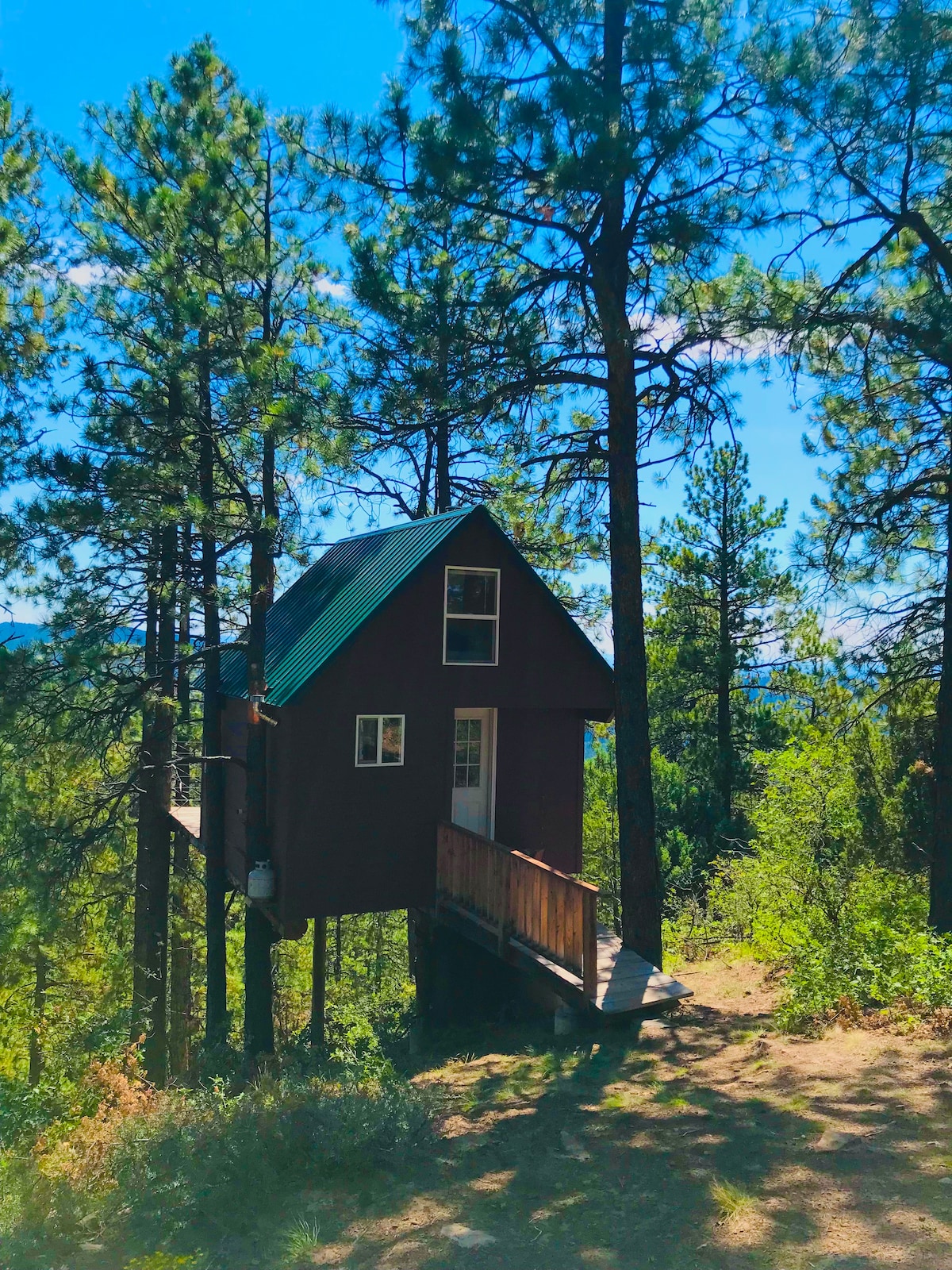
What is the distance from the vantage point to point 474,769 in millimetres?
12742

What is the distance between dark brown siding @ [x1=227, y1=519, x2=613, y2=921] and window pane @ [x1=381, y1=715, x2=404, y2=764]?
93 millimetres

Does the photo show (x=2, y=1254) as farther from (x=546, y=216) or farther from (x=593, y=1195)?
(x=546, y=216)

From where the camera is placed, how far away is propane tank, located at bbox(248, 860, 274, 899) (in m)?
11.1

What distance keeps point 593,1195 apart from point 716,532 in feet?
66.1

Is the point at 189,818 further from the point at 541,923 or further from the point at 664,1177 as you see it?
the point at 664,1177

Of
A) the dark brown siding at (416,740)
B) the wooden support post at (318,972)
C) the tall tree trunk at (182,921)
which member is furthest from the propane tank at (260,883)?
the wooden support post at (318,972)

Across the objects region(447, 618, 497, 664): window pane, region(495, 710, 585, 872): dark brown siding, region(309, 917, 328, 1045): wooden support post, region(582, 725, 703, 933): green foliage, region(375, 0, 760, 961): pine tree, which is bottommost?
region(309, 917, 328, 1045): wooden support post

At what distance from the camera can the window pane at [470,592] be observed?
477 inches

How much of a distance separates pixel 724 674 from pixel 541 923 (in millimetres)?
15882

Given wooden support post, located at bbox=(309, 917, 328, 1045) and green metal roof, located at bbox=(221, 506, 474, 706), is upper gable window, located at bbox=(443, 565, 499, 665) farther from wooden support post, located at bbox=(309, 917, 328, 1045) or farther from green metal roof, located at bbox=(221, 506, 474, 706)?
wooden support post, located at bbox=(309, 917, 328, 1045)

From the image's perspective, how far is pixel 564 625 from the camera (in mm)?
12969

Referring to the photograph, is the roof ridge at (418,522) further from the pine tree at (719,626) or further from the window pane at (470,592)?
the pine tree at (719,626)

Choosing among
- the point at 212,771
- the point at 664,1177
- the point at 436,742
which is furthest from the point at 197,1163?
the point at 212,771

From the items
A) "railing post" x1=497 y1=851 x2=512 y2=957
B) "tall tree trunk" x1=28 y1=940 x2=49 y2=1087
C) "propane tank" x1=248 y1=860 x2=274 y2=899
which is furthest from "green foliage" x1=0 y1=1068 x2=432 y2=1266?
"tall tree trunk" x1=28 y1=940 x2=49 y2=1087
